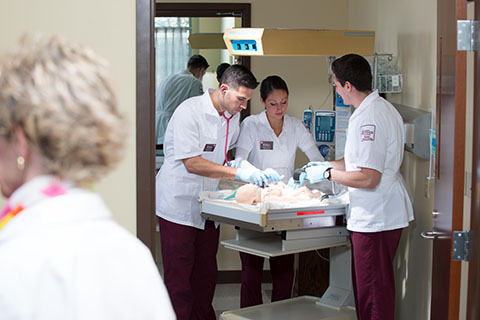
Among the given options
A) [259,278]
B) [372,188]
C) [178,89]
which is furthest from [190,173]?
[178,89]

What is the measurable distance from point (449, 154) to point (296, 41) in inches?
57.7

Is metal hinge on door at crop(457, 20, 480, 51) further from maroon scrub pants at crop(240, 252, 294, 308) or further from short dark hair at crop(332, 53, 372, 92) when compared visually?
maroon scrub pants at crop(240, 252, 294, 308)

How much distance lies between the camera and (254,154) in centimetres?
404

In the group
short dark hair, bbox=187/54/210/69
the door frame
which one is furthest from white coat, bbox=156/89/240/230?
short dark hair, bbox=187/54/210/69

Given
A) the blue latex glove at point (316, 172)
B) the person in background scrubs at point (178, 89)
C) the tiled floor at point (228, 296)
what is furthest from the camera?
the person in background scrubs at point (178, 89)

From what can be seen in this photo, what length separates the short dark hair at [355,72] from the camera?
3223mm

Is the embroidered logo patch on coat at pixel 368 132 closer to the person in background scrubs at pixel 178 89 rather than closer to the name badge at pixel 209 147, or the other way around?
the name badge at pixel 209 147

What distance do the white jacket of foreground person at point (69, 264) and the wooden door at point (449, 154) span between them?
146 centimetres

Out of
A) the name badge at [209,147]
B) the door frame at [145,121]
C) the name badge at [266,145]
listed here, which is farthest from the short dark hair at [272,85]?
the door frame at [145,121]

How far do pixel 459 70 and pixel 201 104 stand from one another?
1.66 m

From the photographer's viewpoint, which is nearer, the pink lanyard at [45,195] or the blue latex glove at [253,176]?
the pink lanyard at [45,195]

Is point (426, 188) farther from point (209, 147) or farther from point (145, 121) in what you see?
point (145, 121)

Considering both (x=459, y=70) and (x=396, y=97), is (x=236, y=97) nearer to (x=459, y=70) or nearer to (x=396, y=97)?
(x=396, y=97)

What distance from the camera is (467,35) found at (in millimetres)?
2137
